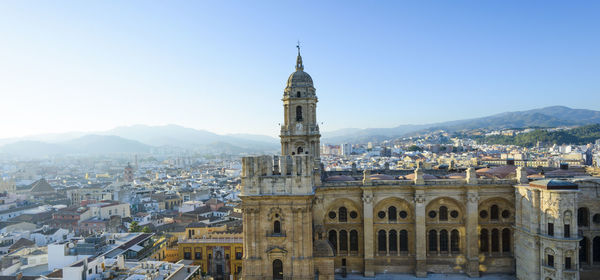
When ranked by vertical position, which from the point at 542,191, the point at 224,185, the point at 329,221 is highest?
the point at 542,191

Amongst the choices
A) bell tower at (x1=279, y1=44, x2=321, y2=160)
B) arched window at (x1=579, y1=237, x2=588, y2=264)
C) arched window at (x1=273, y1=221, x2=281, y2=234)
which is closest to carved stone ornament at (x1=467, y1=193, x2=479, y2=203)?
arched window at (x1=579, y1=237, x2=588, y2=264)

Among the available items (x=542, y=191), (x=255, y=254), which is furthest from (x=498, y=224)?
(x=255, y=254)

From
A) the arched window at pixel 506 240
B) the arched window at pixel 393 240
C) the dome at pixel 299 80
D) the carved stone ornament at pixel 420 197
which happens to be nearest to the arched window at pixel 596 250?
the arched window at pixel 506 240

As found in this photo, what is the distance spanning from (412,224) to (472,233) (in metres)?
4.82

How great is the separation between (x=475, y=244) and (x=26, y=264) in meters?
46.4

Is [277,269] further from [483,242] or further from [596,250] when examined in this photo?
[596,250]

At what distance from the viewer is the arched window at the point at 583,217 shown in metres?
30.3

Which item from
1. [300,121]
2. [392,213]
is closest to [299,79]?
[300,121]

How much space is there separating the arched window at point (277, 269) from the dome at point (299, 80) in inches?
733

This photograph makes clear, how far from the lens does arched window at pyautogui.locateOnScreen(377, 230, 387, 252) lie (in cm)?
3316

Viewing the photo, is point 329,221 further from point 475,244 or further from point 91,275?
point 91,275

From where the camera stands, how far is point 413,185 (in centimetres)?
3186

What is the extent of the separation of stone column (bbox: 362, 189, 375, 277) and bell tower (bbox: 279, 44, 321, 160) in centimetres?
878

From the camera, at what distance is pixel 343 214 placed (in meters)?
33.3
